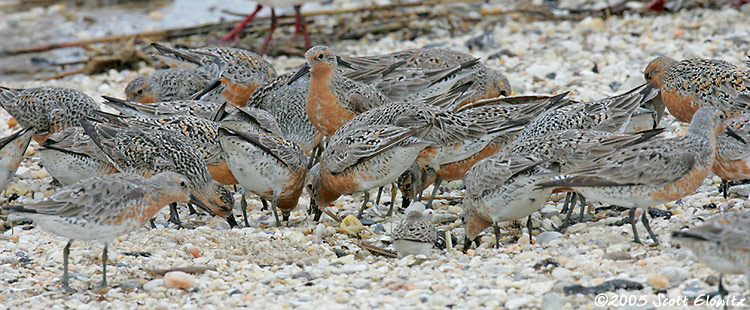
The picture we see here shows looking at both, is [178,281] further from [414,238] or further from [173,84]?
A: [173,84]

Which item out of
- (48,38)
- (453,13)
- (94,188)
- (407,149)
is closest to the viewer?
(94,188)

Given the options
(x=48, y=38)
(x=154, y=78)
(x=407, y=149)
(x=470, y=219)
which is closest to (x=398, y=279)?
(x=470, y=219)

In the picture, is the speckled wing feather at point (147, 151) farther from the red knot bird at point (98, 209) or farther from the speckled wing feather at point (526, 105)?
the speckled wing feather at point (526, 105)

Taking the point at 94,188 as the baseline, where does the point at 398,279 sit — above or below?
below

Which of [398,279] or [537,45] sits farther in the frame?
[537,45]

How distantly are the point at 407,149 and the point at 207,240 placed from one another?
1796 millimetres

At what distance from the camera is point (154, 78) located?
396 inches

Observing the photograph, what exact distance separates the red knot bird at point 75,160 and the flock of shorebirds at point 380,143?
0.01m

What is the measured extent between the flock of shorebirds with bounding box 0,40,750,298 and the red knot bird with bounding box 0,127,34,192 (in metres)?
0.01

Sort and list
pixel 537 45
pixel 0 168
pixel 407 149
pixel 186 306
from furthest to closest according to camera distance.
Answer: pixel 537 45
pixel 0 168
pixel 407 149
pixel 186 306

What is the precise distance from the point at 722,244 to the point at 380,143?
124 inches

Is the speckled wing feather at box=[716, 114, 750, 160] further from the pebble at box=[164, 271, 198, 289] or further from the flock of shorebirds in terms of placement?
the pebble at box=[164, 271, 198, 289]

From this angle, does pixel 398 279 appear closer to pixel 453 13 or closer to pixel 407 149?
pixel 407 149

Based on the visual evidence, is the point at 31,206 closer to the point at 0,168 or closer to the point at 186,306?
the point at 186,306
